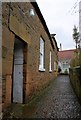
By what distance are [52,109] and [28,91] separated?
47.2 inches

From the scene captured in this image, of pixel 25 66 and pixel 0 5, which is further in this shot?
pixel 25 66

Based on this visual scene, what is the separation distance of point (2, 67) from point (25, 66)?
281cm

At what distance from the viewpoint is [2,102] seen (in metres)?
5.17

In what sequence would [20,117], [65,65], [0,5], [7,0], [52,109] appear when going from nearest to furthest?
1. [0,5]
2. [7,0]
3. [20,117]
4. [52,109]
5. [65,65]

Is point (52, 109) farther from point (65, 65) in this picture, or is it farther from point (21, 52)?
point (65, 65)

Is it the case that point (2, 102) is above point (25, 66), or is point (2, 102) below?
below

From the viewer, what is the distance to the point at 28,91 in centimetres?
813

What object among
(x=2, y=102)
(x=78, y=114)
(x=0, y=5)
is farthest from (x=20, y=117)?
(x=0, y=5)

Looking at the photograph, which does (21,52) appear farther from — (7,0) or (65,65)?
(65,65)

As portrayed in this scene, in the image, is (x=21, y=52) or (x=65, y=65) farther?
(x=65, y=65)

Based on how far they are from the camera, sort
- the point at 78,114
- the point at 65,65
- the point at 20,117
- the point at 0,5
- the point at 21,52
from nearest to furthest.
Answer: the point at 0,5
the point at 20,117
the point at 78,114
the point at 21,52
the point at 65,65

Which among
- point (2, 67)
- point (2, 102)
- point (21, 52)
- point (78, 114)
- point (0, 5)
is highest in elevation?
point (0, 5)

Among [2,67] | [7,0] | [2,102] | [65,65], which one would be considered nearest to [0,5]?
[7,0]

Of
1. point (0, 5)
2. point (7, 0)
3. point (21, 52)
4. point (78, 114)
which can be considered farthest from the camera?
point (21, 52)
